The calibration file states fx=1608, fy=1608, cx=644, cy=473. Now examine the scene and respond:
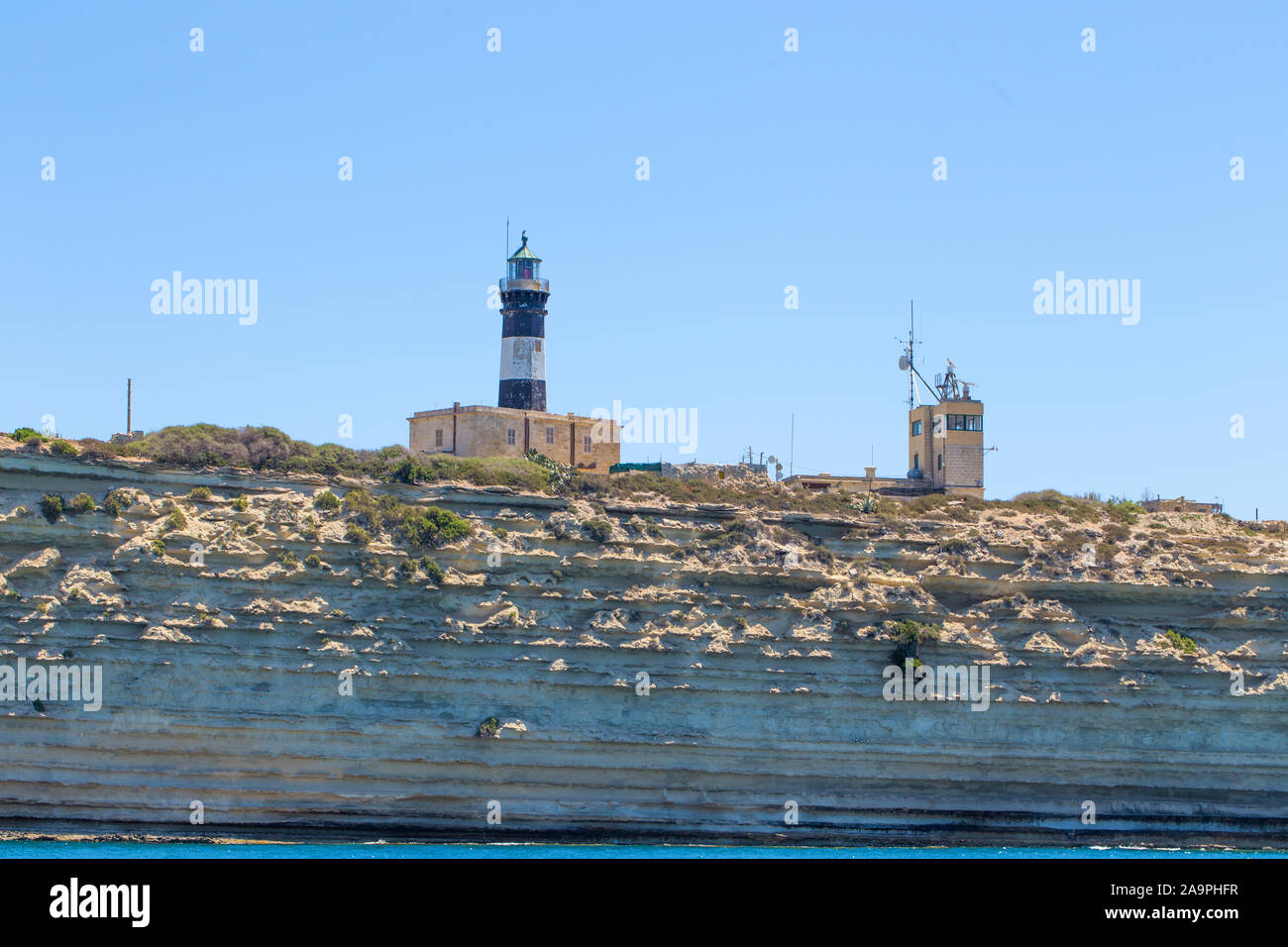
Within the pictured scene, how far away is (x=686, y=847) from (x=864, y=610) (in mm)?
7660

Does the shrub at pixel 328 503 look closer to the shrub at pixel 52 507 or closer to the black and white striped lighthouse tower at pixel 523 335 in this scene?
the shrub at pixel 52 507

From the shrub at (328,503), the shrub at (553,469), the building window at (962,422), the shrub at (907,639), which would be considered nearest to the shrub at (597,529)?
the shrub at (553,469)

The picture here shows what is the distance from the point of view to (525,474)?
1690 inches

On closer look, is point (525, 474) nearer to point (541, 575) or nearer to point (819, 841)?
point (541, 575)

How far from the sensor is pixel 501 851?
33938 mm

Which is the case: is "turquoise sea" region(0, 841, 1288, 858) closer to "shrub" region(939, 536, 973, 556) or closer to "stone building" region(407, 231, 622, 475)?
"shrub" region(939, 536, 973, 556)

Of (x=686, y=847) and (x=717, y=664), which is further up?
(x=717, y=664)

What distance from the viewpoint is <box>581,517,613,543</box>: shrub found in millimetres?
39938

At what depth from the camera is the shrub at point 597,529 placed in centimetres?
3994

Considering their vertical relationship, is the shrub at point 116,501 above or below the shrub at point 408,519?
above

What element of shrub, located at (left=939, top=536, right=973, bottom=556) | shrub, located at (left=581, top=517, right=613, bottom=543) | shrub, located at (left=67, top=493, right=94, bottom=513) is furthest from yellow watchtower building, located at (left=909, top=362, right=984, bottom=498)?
shrub, located at (left=67, top=493, right=94, bottom=513)

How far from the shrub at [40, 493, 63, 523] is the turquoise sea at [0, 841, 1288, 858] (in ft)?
25.1
